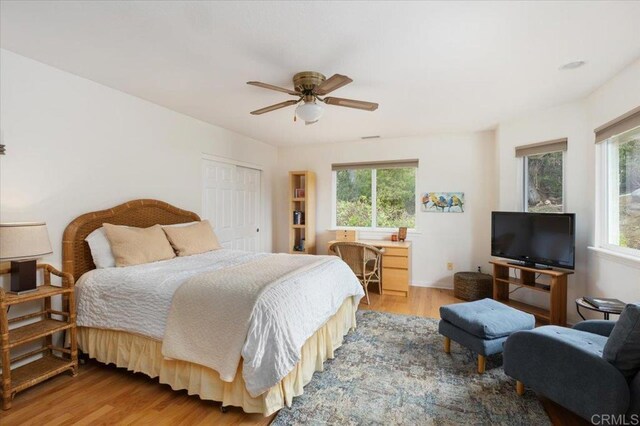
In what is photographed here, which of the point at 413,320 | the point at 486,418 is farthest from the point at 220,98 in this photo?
the point at 486,418

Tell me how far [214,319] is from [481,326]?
186 cm

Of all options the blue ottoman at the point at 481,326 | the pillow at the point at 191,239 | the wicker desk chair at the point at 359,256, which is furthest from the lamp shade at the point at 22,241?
the blue ottoman at the point at 481,326

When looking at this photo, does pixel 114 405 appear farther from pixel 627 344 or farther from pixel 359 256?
pixel 627 344

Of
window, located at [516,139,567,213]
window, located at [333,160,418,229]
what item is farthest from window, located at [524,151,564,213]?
window, located at [333,160,418,229]

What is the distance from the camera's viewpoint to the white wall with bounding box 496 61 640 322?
2.50 metres

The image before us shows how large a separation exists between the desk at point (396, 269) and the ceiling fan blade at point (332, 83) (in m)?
2.57

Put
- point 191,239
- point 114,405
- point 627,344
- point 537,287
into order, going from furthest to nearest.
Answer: point 537,287 < point 191,239 < point 114,405 < point 627,344

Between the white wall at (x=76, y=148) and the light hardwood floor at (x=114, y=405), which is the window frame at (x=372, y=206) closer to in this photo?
the white wall at (x=76, y=148)

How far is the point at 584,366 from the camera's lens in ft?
5.12

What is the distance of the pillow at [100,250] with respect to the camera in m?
2.54

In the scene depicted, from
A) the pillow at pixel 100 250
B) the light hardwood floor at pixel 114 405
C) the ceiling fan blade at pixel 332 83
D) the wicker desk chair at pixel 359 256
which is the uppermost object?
the ceiling fan blade at pixel 332 83

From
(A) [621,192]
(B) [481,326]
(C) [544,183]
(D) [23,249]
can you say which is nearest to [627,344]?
(B) [481,326]

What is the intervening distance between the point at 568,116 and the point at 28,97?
198 inches

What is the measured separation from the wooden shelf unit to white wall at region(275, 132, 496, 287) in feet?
2.51
